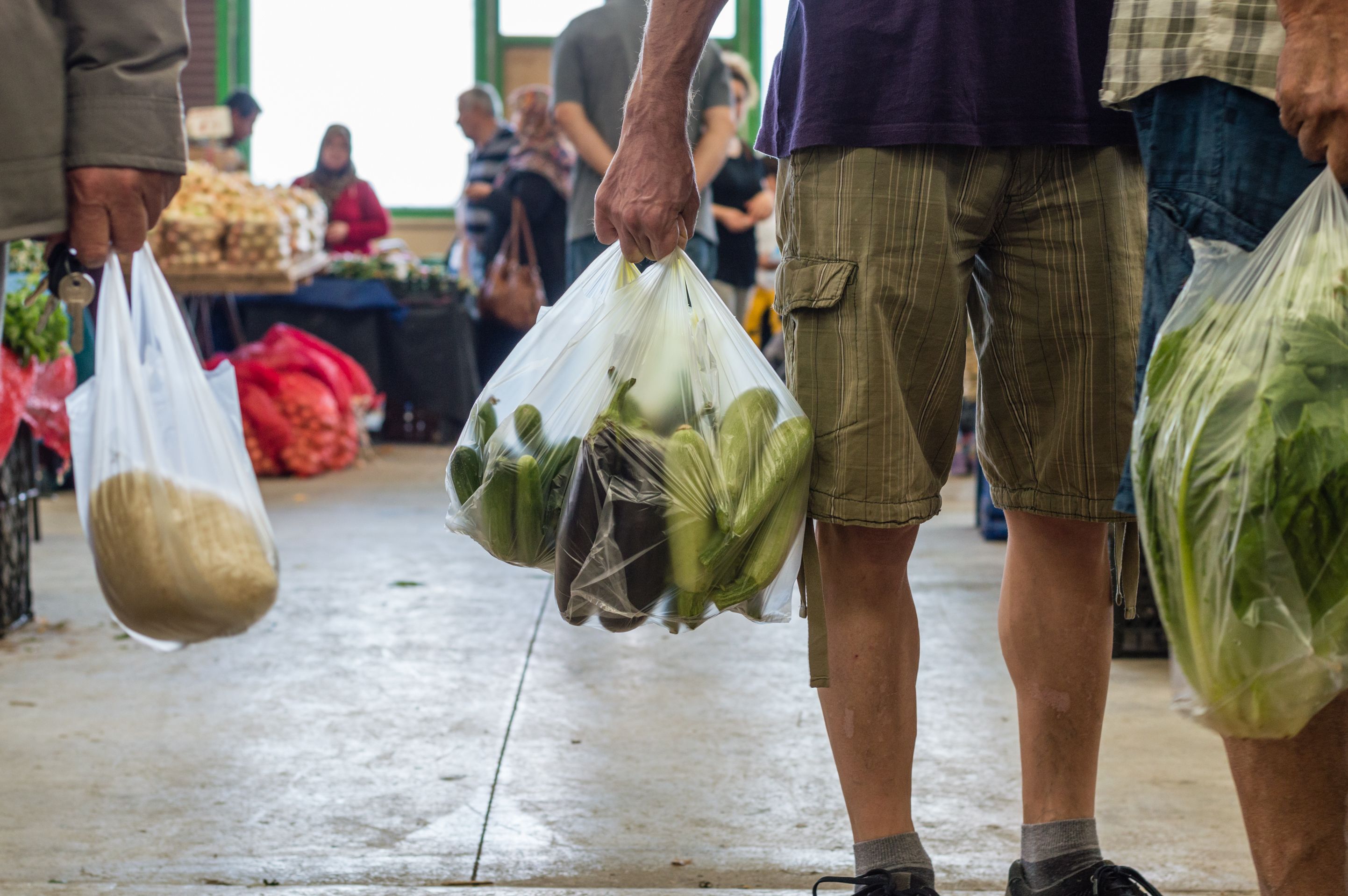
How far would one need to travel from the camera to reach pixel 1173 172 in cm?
117

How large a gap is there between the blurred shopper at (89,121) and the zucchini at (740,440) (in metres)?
0.67

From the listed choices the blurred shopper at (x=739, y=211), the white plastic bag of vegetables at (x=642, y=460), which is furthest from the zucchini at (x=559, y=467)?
the blurred shopper at (x=739, y=211)

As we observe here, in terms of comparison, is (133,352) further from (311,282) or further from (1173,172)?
(311,282)

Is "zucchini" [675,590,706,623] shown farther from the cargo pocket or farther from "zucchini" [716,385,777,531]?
the cargo pocket

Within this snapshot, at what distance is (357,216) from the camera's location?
7.46 metres

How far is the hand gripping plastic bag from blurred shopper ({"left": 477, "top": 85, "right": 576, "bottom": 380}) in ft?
14.0

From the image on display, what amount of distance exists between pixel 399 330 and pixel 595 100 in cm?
342

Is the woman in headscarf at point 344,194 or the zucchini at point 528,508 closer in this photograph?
the zucchini at point 528,508

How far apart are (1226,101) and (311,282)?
5785 mm

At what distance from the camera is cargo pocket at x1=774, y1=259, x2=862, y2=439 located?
1.33 metres

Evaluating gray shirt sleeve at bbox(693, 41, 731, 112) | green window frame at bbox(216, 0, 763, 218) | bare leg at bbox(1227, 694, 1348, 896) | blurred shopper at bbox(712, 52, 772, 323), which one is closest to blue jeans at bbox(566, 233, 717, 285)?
gray shirt sleeve at bbox(693, 41, 731, 112)

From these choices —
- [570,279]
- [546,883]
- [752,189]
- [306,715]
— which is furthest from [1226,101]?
[752,189]

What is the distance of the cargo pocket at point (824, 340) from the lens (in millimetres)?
1334

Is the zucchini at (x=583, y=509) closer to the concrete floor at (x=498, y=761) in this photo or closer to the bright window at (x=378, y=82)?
the concrete floor at (x=498, y=761)
